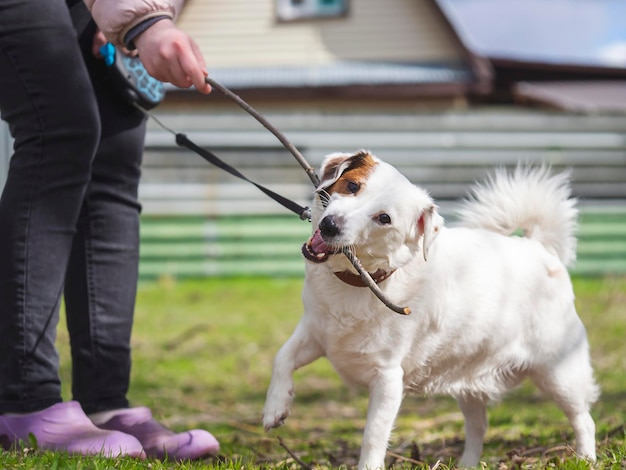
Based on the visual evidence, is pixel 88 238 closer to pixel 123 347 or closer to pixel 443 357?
pixel 123 347

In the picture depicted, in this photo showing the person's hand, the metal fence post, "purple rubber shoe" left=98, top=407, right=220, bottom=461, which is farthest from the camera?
the metal fence post

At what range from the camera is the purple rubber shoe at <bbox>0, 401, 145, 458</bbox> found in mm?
2359

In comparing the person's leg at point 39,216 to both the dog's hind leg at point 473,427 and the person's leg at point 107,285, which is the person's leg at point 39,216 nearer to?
→ the person's leg at point 107,285

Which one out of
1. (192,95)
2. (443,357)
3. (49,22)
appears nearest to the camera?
(49,22)

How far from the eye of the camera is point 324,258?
2312mm

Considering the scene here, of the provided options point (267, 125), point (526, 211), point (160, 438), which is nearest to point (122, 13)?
point (267, 125)

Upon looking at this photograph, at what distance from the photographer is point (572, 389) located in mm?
2885

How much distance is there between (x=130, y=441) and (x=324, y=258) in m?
0.81

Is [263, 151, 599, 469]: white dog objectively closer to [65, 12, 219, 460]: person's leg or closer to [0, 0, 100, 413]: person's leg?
[65, 12, 219, 460]: person's leg

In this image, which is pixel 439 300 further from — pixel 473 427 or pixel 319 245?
pixel 473 427

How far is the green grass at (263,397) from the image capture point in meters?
2.74

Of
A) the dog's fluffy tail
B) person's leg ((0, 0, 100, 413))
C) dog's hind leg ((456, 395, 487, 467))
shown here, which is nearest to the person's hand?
person's leg ((0, 0, 100, 413))

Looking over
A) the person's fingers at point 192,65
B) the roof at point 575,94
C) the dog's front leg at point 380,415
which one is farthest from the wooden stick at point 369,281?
the roof at point 575,94

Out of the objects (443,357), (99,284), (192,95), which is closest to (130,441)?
(99,284)
